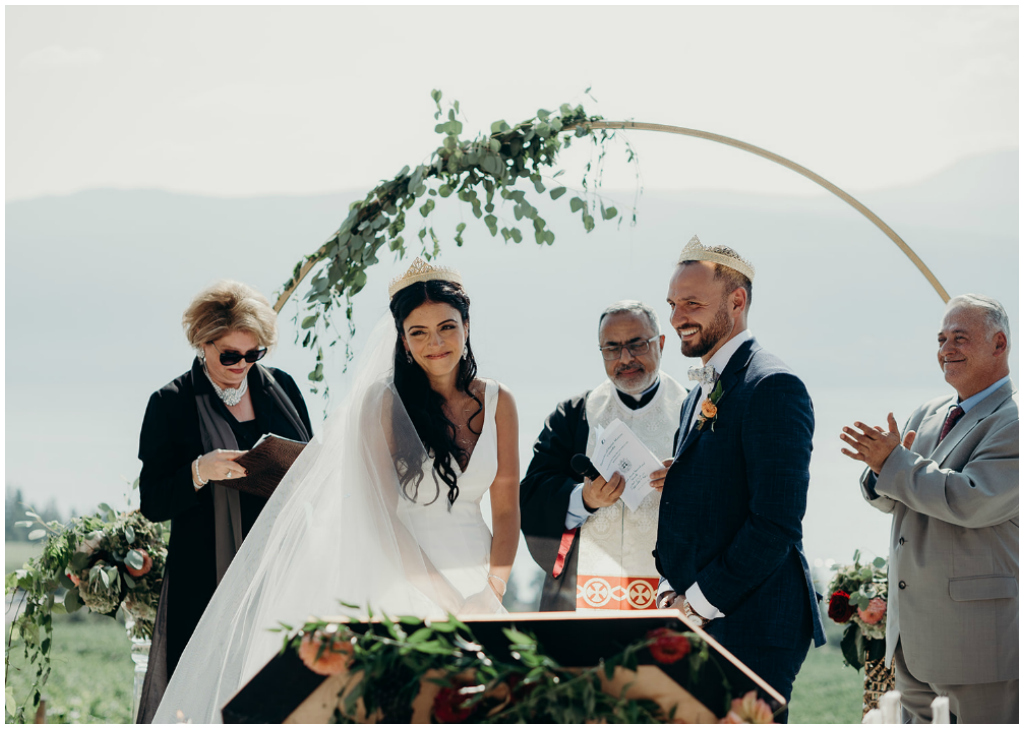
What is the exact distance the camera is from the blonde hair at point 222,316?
11.5 feet

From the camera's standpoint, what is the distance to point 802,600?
9.41 ft

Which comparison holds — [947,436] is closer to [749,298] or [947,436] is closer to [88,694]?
[749,298]

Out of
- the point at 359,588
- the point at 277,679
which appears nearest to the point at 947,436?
the point at 359,588

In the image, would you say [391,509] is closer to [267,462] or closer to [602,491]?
[267,462]

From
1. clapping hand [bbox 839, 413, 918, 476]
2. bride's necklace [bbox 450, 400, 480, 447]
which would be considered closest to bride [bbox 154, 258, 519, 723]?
bride's necklace [bbox 450, 400, 480, 447]

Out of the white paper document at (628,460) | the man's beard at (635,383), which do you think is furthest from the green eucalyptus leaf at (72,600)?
the man's beard at (635,383)

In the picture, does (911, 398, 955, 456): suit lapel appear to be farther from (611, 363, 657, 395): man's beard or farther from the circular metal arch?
(611, 363, 657, 395): man's beard

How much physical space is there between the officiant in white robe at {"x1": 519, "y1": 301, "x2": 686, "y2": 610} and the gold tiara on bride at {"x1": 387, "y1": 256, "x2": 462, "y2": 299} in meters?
0.87

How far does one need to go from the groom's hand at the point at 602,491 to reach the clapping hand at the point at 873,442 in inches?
35.2

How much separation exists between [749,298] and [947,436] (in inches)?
40.2

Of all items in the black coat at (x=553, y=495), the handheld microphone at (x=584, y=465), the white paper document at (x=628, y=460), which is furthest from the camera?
the black coat at (x=553, y=495)

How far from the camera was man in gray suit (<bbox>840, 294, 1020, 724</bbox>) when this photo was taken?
10.3 ft

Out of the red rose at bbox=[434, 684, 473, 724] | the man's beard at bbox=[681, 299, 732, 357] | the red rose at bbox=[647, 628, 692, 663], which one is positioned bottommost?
the red rose at bbox=[434, 684, 473, 724]

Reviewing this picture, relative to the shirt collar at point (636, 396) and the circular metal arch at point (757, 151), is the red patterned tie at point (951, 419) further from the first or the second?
the shirt collar at point (636, 396)
